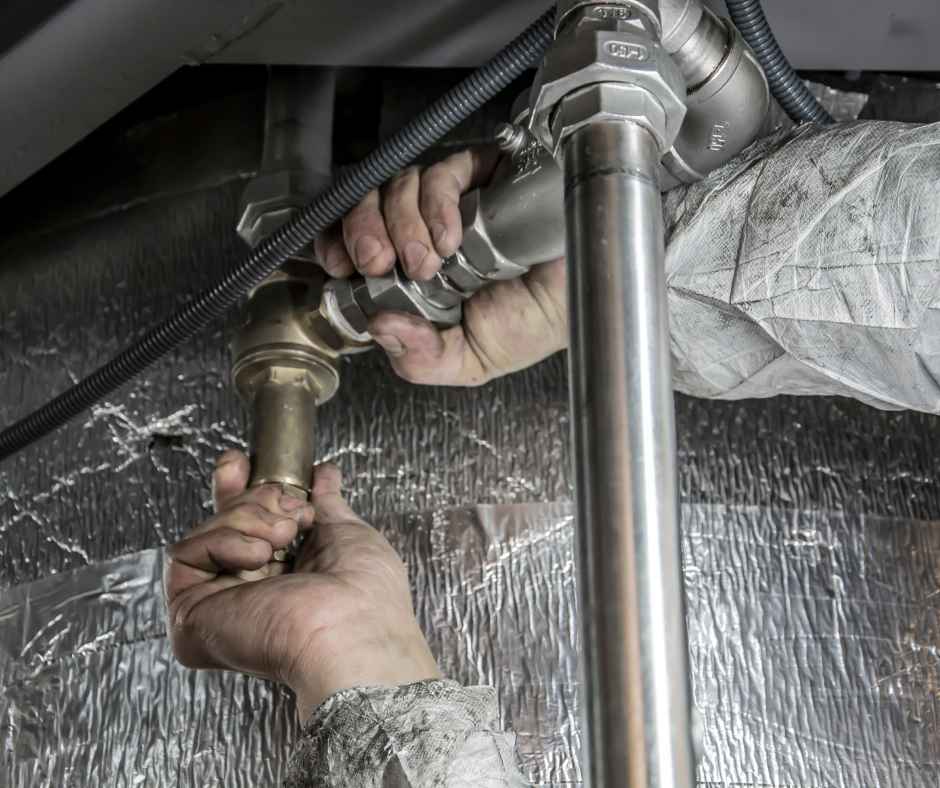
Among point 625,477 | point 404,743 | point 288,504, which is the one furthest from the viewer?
point 288,504

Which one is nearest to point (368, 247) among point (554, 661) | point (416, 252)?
point (416, 252)

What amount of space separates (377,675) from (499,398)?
0.21 metres

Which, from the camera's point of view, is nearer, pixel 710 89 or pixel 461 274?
pixel 710 89

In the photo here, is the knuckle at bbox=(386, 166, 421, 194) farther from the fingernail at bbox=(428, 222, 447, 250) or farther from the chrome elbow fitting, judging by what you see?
the chrome elbow fitting

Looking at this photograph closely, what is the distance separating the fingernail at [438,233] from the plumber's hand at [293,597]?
0.47 ft

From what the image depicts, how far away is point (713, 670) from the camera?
0.60 m

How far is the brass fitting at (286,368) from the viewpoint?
64 centimetres

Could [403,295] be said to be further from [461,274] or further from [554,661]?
[554,661]


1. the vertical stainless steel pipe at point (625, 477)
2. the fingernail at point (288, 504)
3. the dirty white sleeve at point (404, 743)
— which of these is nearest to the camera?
the vertical stainless steel pipe at point (625, 477)

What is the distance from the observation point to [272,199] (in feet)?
2.17

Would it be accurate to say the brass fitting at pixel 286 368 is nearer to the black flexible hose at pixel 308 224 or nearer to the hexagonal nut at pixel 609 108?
the black flexible hose at pixel 308 224

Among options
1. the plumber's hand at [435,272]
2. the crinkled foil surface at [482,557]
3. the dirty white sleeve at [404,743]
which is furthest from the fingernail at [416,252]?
the dirty white sleeve at [404,743]

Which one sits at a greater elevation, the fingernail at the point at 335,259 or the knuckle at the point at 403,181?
the knuckle at the point at 403,181

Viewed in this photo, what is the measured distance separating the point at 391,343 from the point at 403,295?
0.10 feet
